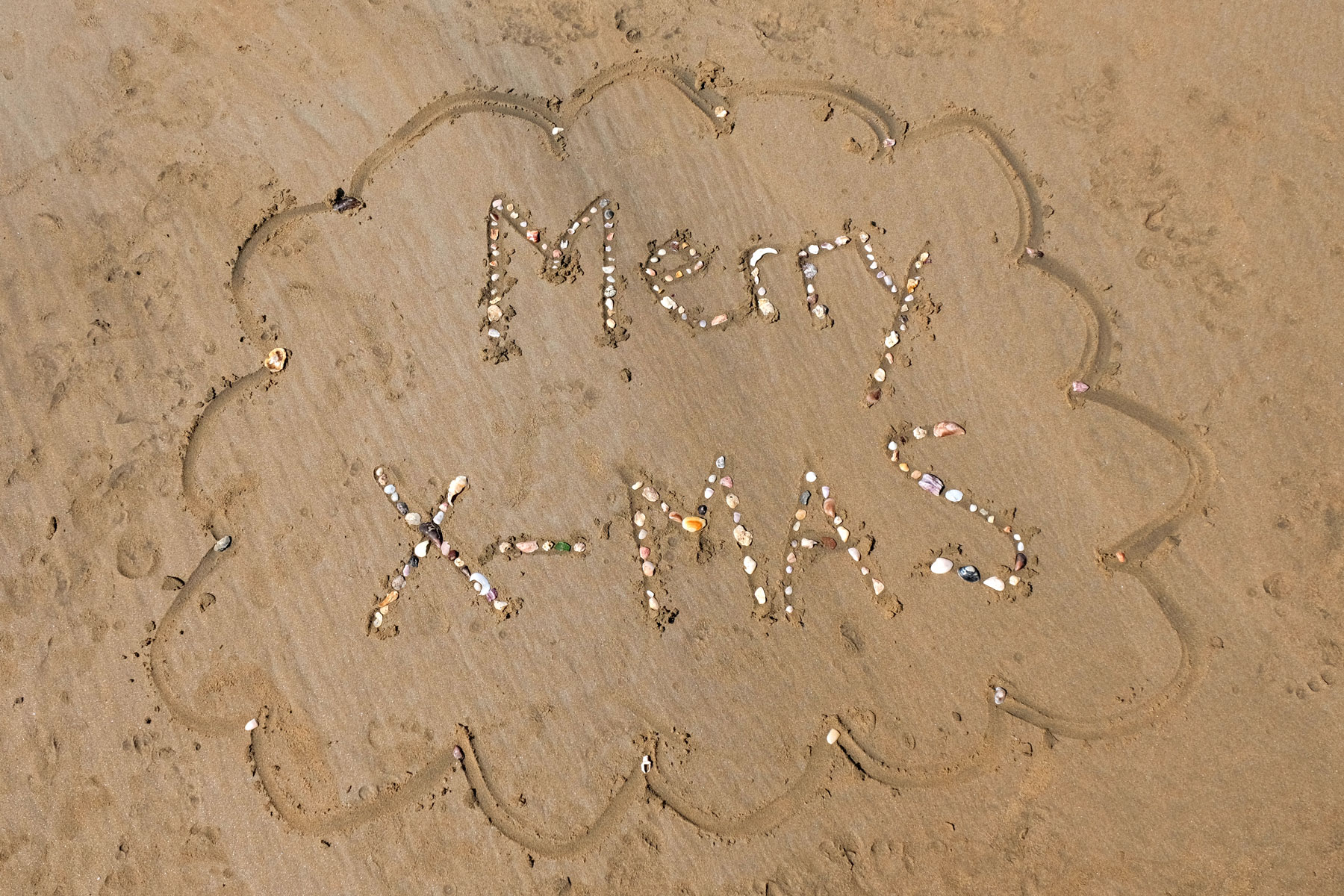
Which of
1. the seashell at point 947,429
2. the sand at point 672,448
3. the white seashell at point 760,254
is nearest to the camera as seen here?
the sand at point 672,448

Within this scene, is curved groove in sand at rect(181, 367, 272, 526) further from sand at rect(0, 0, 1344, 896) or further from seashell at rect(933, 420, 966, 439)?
seashell at rect(933, 420, 966, 439)

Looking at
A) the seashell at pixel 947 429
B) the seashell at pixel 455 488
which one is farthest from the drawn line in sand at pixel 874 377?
the seashell at pixel 455 488

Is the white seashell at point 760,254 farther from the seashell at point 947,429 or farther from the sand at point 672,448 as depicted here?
the seashell at point 947,429

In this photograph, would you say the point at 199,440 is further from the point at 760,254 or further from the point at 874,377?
the point at 874,377

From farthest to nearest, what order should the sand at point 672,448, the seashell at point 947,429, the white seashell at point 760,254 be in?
the white seashell at point 760,254, the seashell at point 947,429, the sand at point 672,448

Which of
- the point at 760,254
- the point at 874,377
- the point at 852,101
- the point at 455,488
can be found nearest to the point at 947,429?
the point at 874,377

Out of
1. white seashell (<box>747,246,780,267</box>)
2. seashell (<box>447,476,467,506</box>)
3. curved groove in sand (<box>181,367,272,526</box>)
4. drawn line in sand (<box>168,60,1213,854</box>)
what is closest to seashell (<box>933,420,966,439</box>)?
drawn line in sand (<box>168,60,1213,854</box>)
